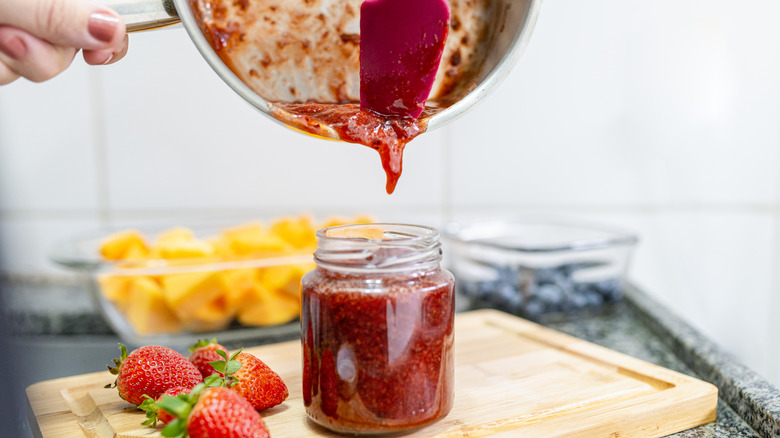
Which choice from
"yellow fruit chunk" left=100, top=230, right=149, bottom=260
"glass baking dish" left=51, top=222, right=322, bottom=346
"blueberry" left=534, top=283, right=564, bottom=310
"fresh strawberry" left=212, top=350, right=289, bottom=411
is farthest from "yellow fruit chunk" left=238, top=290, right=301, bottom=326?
"blueberry" left=534, top=283, right=564, bottom=310

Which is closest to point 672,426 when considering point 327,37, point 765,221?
point 327,37

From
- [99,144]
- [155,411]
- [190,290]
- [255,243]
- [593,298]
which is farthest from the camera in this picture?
[99,144]

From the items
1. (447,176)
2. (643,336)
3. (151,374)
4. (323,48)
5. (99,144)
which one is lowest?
(643,336)

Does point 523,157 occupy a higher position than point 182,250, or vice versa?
point 523,157

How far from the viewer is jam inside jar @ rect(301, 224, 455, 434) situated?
79 cm

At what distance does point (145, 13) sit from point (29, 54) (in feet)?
0.47

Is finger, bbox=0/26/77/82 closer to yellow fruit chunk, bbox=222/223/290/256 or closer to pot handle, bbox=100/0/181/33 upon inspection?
pot handle, bbox=100/0/181/33

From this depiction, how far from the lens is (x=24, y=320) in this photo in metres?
1.53

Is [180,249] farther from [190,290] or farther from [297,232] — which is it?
[297,232]

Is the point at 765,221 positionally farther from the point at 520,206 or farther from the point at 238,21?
the point at 238,21

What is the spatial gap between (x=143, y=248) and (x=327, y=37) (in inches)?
26.1

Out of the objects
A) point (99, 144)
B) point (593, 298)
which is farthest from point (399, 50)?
point (99, 144)

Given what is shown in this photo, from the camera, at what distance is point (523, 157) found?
1.82 meters

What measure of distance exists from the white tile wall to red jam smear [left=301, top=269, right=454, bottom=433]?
39.6 inches
